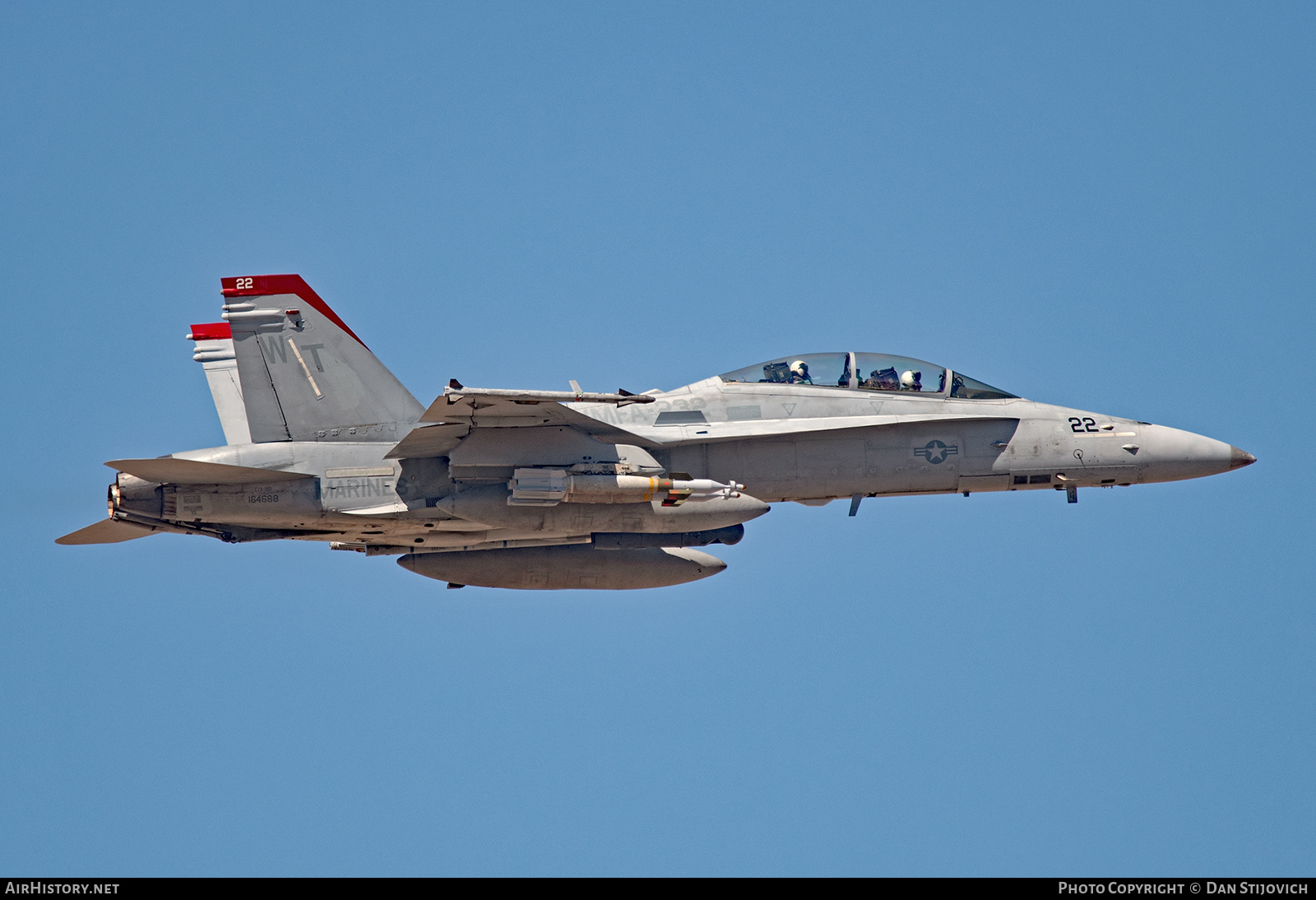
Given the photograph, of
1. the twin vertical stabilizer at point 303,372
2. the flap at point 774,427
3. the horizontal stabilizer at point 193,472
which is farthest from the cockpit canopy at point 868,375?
the horizontal stabilizer at point 193,472

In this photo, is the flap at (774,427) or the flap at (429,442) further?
the flap at (774,427)

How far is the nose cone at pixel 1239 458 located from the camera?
21.8m

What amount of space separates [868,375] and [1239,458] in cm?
590

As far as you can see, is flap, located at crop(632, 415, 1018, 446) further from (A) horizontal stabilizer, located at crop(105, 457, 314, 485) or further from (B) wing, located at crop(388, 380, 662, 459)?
(A) horizontal stabilizer, located at crop(105, 457, 314, 485)

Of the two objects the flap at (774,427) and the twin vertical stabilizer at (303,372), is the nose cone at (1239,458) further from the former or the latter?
the twin vertical stabilizer at (303,372)

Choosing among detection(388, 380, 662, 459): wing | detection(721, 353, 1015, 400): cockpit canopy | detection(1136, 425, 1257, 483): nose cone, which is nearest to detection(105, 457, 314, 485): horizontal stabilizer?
detection(388, 380, 662, 459): wing

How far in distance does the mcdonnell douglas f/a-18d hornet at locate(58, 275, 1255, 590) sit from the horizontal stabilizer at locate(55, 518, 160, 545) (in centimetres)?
4

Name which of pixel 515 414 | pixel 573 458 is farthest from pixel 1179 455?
pixel 515 414

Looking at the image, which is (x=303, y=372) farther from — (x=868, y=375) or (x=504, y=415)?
(x=868, y=375)

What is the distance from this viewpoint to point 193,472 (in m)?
18.8

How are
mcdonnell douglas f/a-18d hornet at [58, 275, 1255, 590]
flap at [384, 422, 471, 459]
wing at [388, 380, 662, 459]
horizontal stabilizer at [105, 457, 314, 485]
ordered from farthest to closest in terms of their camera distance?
1. mcdonnell douglas f/a-18d hornet at [58, 275, 1255, 590]
2. flap at [384, 422, 471, 459]
3. horizontal stabilizer at [105, 457, 314, 485]
4. wing at [388, 380, 662, 459]

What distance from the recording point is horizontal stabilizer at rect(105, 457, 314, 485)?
1844 centimetres

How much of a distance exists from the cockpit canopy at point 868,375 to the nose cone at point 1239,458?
358cm

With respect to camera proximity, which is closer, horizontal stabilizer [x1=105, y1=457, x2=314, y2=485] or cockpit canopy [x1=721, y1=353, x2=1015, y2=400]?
horizontal stabilizer [x1=105, y1=457, x2=314, y2=485]
